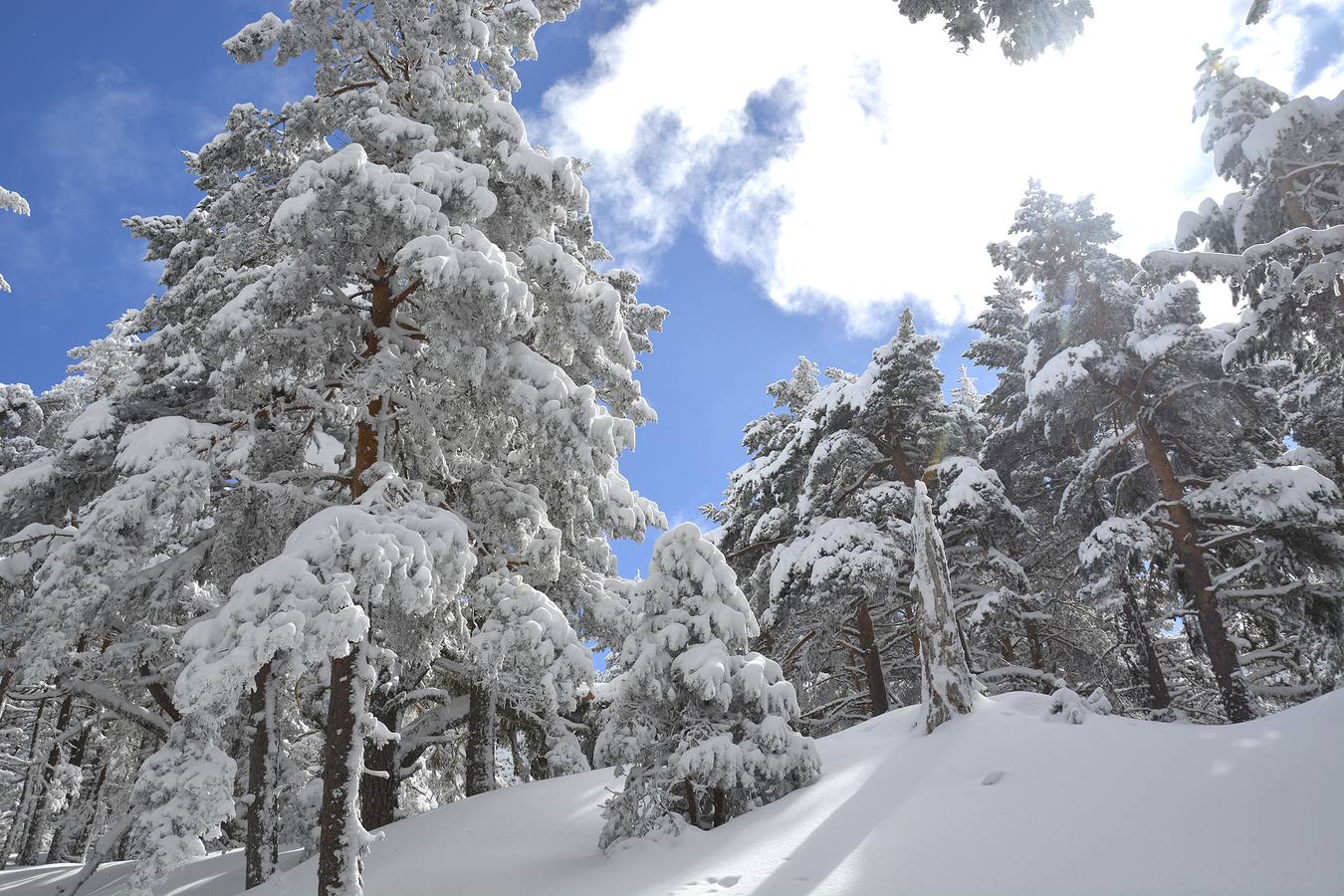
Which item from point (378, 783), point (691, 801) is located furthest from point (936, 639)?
point (378, 783)

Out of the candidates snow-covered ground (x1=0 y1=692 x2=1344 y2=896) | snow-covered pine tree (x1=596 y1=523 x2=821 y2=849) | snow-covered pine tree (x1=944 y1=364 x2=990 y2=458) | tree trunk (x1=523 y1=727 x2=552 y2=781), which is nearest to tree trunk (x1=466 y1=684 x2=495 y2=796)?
tree trunk (x1=523 y1=727 x2=552 y2=781)

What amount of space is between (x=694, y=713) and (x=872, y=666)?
8782mm

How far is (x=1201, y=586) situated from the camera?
1248 cm

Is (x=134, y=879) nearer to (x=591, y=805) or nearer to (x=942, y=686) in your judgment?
(x=591, y=805)

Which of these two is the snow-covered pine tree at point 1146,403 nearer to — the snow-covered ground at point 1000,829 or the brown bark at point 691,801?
the snow-covered ground at point 1000,829

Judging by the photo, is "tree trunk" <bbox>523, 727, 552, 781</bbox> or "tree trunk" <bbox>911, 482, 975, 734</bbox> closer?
"tree trunk" <bbox>911, 482, 975, 734</bbox>

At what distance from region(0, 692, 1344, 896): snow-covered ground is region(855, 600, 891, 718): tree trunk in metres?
6.31

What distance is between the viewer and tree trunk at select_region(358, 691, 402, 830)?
12.1 m

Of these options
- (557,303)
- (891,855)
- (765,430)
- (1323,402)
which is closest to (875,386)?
(765,430)

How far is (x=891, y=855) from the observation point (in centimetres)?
573

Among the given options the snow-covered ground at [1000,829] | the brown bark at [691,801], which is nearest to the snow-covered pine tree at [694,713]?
the brown bark at [691,801]

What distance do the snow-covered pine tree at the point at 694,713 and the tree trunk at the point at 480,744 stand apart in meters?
5.65

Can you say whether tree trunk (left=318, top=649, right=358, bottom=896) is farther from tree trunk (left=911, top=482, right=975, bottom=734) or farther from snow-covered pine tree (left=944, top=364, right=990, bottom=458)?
Answer: snow-covered pine tree (left=944, top=364, right=990, bottom=458)

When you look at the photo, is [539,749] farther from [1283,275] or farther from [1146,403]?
[1283,275]
